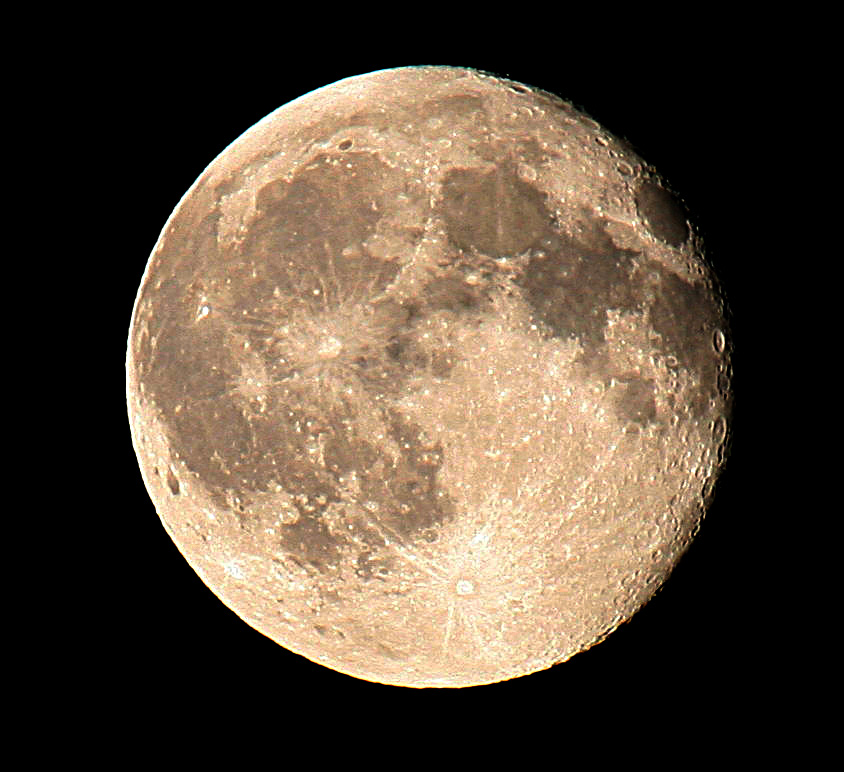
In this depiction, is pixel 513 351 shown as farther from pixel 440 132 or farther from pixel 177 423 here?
pixel 177 423

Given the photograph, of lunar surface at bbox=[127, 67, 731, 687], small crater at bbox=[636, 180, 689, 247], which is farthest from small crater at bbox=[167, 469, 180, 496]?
small crater at bbox=[636, 180, 689, 247]

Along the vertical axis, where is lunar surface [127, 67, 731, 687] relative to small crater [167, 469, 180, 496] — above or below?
above

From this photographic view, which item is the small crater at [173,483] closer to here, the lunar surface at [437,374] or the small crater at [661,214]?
the lunar surface at [437,374]

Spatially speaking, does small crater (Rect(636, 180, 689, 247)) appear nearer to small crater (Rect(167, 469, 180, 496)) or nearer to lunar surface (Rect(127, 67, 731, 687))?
lunar surface (Rect(127, 67, 731, 687))

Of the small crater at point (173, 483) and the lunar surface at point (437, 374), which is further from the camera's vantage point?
the small crater at point (173, 483)

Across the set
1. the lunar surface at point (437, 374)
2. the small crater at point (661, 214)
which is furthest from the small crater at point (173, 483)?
the small crater at point (661, 214)

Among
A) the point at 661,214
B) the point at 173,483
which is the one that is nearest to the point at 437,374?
the point at 661,214

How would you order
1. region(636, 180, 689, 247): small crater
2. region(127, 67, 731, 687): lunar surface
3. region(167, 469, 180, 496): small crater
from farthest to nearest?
region(167, 469, 180, 496): small crater, region(636, 180, 689, 247): small crater, region(127, 67, 731, 687): lunar surface

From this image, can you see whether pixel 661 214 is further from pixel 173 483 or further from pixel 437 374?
pixel 173 483
